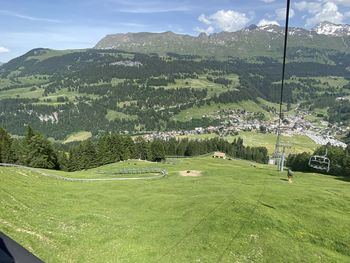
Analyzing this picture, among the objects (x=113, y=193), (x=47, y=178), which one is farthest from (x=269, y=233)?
(x=47, y=178)

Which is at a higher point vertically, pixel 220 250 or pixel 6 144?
pixel 220 250

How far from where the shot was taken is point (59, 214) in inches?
1806

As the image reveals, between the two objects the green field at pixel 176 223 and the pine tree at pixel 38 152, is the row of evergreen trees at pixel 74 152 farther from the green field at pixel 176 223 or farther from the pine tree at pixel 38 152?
the green field at pixel 176 223

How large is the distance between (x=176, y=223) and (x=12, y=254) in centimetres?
3429

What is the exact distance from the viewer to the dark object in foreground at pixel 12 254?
12.0 meters

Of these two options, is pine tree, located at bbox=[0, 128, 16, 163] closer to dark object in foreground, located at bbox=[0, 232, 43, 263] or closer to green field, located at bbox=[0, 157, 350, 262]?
green field, located at bbox=[0, 157, 350, 262]

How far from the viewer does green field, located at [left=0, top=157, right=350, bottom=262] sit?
35969mm

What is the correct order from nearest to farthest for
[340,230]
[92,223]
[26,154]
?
[92,223]
[340,230]
[26,154]

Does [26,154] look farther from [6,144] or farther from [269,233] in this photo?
[269,233]

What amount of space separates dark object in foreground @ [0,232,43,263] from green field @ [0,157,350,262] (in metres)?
19.4

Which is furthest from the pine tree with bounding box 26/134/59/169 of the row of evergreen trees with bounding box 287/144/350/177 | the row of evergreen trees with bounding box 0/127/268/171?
the row of evergreen trees with bounding box 287/144/350/177

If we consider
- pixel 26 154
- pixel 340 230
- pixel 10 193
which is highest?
pixel 10 193

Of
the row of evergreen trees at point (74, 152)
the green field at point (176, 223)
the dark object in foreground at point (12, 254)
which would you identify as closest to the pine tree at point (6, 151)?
the row of evergreen trees at point (74, 152)

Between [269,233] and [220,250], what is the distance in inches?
347
